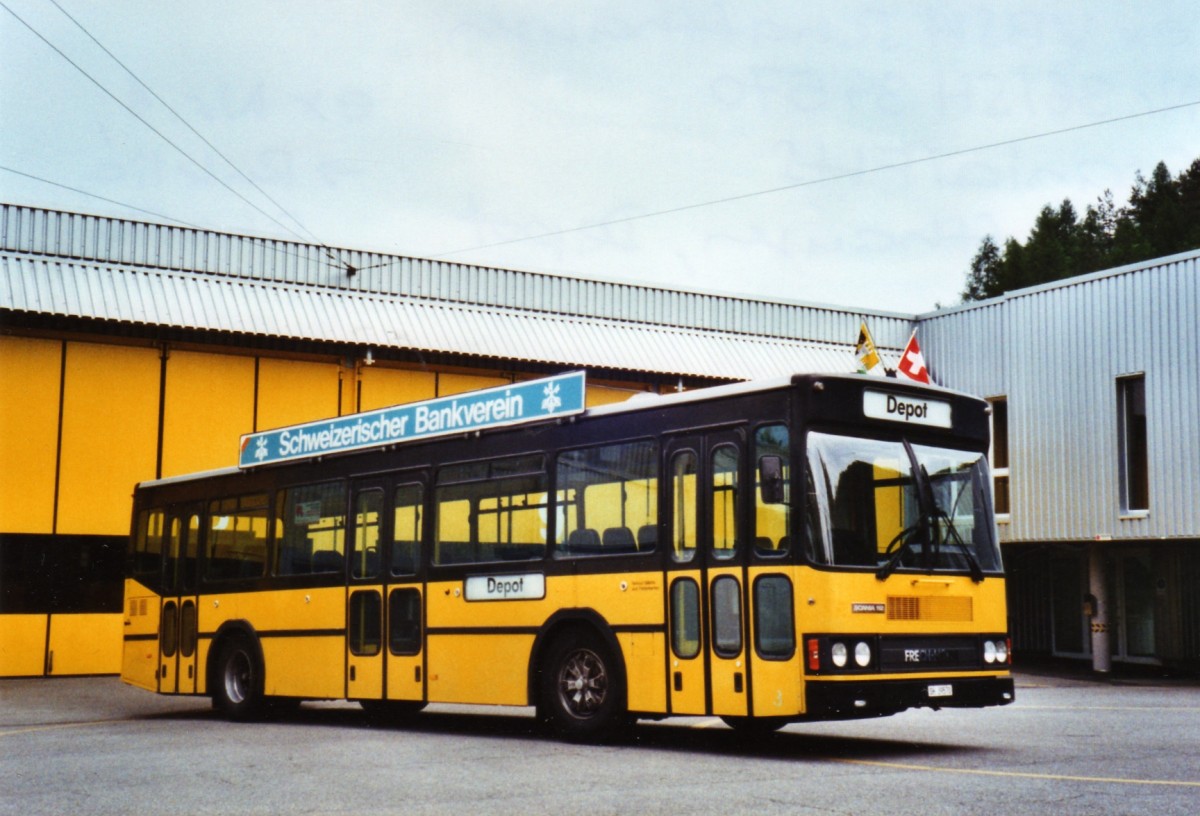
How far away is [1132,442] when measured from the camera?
85.5 feet

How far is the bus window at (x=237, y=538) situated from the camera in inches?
655

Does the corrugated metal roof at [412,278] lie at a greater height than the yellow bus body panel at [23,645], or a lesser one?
greater

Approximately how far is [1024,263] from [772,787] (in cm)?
7043

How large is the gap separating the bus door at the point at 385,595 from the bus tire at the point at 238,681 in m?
1.86

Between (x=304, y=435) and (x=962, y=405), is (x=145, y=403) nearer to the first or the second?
(x=304, y=435)

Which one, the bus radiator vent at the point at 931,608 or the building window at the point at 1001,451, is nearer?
the bus radiator vent at the point at 931,608

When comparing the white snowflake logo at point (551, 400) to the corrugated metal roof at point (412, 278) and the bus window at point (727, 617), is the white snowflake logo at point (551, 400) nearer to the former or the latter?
the bus window at point (727, 617)

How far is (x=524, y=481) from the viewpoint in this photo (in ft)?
43.1

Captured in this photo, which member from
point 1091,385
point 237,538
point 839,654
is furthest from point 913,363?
point 839,654

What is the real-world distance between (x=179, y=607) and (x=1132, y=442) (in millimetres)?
17459

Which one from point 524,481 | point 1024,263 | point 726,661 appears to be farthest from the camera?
point 1024,263

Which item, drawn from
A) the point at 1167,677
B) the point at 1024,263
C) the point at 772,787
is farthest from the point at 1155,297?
the point at 1024,263

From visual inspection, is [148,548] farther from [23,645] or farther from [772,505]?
[772,505]

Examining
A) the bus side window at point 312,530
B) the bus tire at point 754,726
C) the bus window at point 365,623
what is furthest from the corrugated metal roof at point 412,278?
the bus tire at point 754,726
